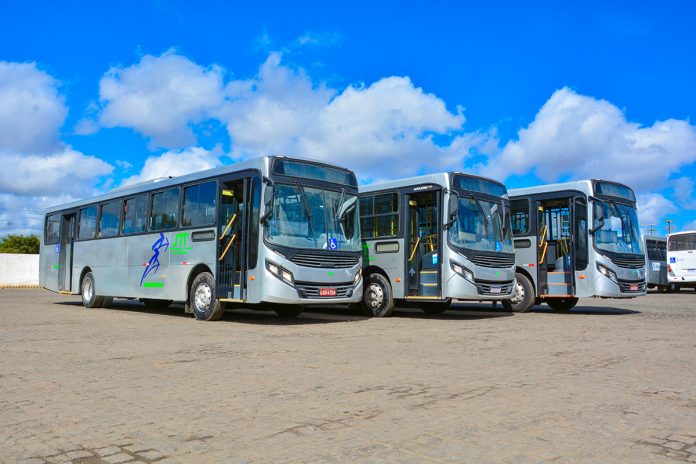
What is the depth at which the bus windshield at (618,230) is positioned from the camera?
16609 millimetres

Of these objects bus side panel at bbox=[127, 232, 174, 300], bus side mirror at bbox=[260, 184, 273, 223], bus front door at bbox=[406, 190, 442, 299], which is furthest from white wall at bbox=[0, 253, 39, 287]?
bus side mirror at bbox=[260, 184, 273, 223]

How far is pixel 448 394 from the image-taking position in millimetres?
6016

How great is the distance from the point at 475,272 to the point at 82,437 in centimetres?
1124

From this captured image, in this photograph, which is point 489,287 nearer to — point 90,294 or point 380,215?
point 380,215

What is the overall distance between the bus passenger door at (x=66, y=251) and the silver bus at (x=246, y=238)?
156 inches

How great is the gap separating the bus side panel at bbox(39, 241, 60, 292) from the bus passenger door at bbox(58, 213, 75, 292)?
1.03ft

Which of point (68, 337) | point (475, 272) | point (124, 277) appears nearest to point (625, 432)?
point (68, 337)

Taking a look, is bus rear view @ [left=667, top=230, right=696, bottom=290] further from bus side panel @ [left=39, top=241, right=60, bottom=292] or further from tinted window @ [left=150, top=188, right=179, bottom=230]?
bus side panel @ [left=39, top=241, right=60, bottom=292]

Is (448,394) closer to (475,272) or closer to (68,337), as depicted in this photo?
(68,337)

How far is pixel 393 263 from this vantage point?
1595 cm

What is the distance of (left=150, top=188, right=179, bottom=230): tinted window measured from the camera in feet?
51.6

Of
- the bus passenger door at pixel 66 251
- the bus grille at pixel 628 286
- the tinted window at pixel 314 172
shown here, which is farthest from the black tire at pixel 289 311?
the bus passenger door at pixel 66 251

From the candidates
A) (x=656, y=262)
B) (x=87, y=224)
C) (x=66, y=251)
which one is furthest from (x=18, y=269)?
(x=656, y=262)

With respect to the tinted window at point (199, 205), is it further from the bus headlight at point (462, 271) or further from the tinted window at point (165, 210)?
the bus headlight at point (462, 271)
